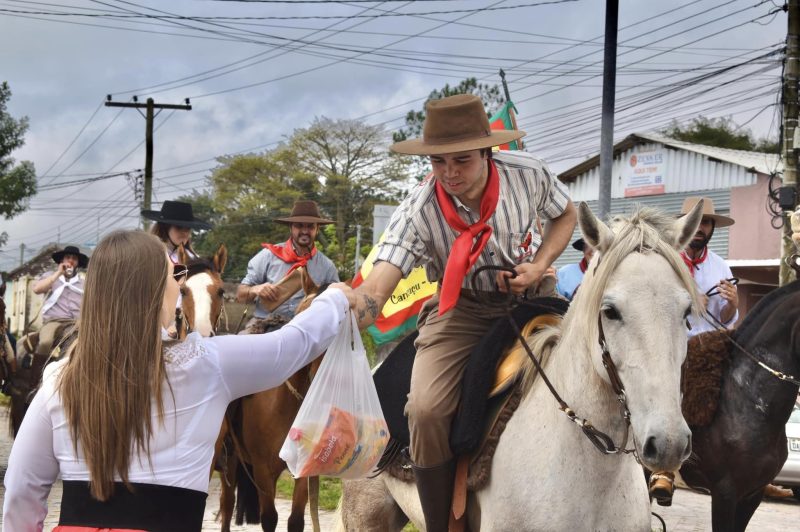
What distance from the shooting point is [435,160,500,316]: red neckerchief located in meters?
3.66

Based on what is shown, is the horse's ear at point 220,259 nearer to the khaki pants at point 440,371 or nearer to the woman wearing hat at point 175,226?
the woman wearing hat at point 175,226

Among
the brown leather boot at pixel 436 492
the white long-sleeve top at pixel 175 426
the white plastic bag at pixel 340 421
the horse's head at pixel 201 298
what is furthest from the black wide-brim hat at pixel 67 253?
the white long-sleeve top at pixel 175 426

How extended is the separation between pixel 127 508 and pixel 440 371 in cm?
188

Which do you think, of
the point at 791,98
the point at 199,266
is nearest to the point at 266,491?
the point at 199,266

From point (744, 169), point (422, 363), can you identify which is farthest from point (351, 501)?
point (744, 169)

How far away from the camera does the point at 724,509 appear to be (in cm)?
519

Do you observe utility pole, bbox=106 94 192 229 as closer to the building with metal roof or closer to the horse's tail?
the building with metal roof

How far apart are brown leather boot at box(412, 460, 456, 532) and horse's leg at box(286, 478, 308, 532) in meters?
2.60

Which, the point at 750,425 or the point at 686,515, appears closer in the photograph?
the point at 750,425

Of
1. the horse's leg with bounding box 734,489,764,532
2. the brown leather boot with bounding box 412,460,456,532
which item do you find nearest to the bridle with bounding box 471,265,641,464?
the brown leather boot with bounding box 412,460,456,532

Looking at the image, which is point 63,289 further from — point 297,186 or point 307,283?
point 297,186

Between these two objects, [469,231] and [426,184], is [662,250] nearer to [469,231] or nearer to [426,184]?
[469,231]

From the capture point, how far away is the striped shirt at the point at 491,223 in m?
3.81

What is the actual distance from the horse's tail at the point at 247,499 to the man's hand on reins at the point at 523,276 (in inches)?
155
